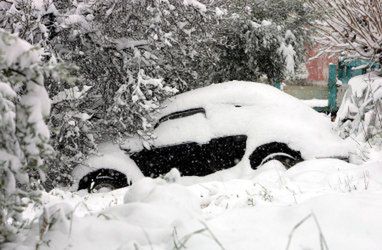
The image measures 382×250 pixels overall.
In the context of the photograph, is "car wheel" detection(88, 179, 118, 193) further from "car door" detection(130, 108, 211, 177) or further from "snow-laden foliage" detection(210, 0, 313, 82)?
"snow-laden foliage" detection(210, 0, 313, 82)

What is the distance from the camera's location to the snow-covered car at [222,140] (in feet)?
23.2

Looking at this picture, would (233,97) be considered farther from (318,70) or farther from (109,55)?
(318,70)

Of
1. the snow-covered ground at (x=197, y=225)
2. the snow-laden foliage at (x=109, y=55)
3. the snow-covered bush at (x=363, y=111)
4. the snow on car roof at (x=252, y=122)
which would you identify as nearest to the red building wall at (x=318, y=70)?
the snow-laden foliage at (x=109, y=55)

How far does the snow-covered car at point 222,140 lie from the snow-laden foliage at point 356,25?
122cm

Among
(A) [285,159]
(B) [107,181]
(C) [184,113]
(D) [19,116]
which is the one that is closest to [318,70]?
(C) [184,113]

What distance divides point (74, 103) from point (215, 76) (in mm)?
6503

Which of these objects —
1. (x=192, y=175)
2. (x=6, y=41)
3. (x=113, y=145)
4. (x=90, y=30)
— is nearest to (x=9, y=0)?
(x=90, y=30)

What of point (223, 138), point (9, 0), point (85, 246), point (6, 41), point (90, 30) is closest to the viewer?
point (6, 41)

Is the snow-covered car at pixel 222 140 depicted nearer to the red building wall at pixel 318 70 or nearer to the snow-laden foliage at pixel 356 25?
the snow-laden foliage at pixel 356 25

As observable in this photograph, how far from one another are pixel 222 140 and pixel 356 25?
8.70 ft

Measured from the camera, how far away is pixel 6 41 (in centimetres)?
184

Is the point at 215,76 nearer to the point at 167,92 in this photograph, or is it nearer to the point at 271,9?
the point at 271,9

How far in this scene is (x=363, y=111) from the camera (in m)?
7.21

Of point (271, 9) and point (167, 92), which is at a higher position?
point (271, 9)
